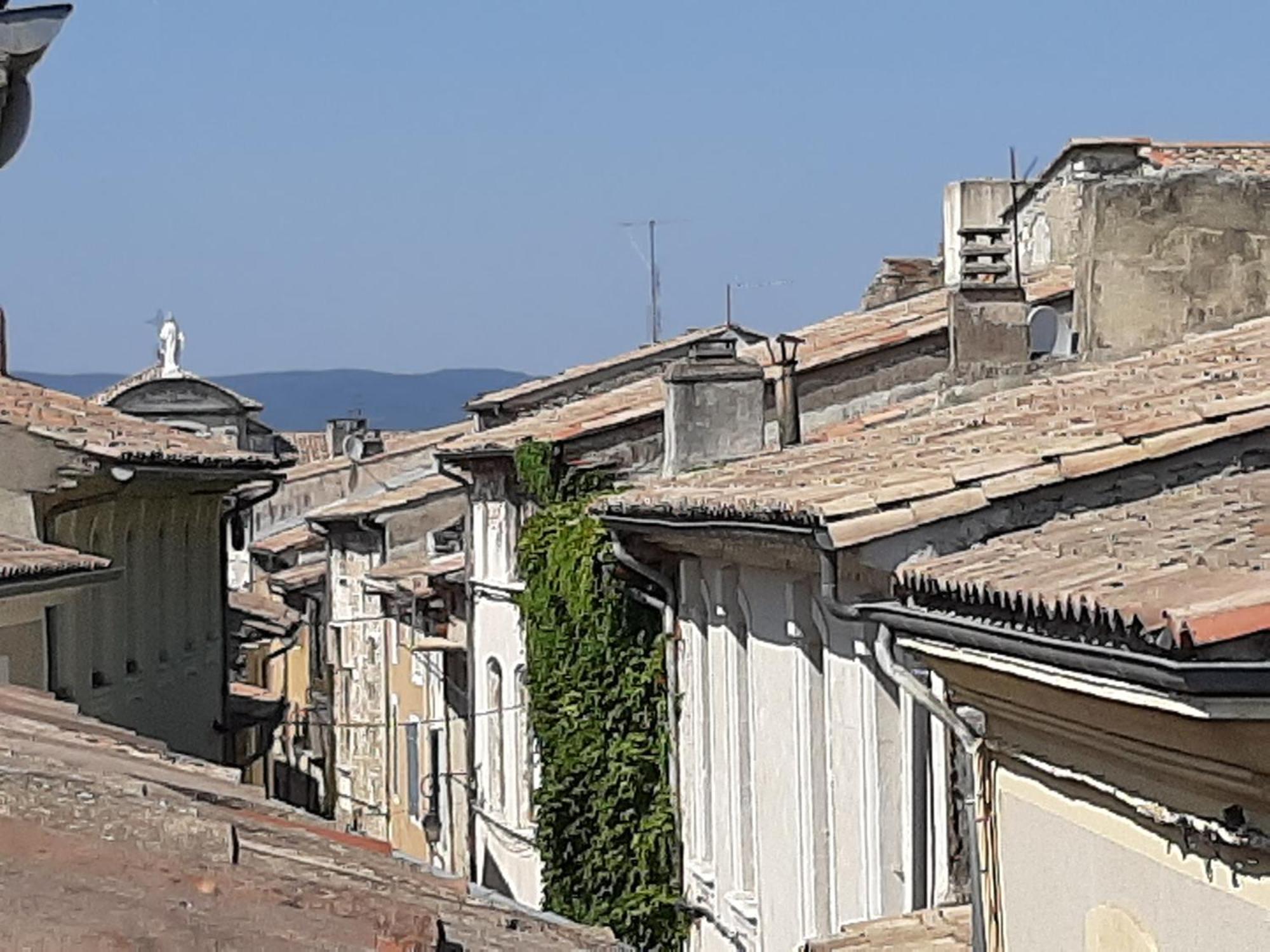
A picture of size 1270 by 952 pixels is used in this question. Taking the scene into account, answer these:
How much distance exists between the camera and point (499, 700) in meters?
28.2

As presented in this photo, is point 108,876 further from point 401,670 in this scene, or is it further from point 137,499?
point 401,670

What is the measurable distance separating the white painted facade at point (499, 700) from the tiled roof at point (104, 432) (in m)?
2.66

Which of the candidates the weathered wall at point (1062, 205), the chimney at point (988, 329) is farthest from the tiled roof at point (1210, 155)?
the chimney at point (988, 329)

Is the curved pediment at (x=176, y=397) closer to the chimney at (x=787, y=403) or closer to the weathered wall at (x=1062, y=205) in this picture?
the weathered wall at (x=1062, y=205)

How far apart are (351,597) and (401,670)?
3.94m

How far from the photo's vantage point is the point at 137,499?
25188 millimetres

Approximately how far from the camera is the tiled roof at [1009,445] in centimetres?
978

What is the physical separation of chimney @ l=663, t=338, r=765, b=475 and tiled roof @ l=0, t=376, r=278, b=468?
16.2ft

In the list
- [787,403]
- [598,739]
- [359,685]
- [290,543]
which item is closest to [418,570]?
[359,685]

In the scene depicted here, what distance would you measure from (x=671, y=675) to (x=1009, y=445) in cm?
786

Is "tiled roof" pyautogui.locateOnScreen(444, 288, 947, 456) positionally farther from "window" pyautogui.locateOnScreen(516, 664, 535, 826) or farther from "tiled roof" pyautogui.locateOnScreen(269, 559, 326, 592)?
"tiled roof" pyautogui.locateOnScreen(269, 559, 326, 592)

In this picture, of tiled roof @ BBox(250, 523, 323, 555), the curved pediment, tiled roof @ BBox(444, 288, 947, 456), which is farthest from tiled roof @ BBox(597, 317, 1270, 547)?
the curved pediment

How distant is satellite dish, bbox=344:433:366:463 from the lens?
175 ft

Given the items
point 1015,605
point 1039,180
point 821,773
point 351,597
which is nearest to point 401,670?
point 351,597
